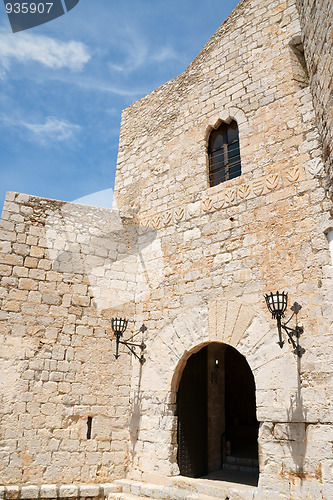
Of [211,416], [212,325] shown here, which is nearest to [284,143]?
[212,325]

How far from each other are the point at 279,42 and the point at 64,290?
468 centimetres

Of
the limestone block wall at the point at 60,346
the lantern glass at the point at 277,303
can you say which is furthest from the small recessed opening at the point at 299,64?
the limestone block wall at the point at 60,346

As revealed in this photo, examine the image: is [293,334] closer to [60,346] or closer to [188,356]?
[188,356]

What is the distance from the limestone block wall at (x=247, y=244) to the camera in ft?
14.0

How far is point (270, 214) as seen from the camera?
A: 516cm

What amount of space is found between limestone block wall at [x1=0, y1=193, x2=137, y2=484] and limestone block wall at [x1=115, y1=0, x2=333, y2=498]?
382 millimetres

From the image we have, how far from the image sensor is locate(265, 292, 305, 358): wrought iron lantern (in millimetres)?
4395

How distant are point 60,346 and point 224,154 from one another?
3.65 metres

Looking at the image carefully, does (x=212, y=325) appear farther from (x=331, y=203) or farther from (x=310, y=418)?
(x=331, y=203)

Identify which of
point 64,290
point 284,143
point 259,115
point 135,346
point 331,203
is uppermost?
point 259,115

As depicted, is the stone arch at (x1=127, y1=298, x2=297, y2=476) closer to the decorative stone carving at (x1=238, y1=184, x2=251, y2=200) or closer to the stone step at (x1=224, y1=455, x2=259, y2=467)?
the decorative stone carving at (x1=238, y1=184, x2=251, y2=200)

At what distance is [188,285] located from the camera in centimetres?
578

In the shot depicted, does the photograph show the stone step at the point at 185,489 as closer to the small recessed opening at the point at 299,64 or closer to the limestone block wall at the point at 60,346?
the limestone block wall at the point at 60,346

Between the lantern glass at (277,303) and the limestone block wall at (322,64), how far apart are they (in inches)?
48.3
